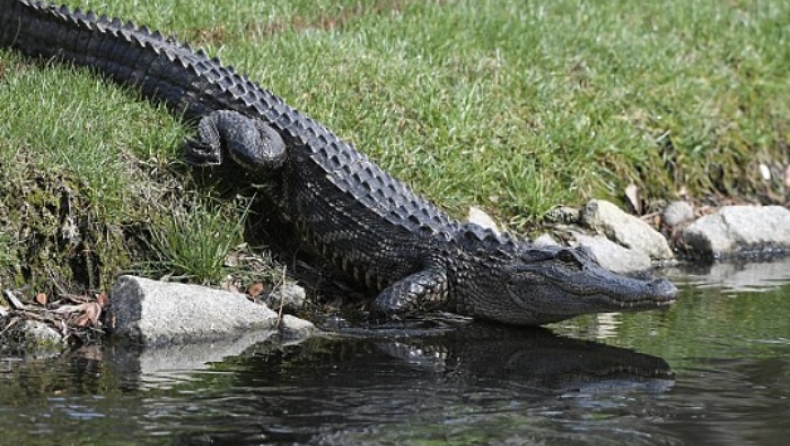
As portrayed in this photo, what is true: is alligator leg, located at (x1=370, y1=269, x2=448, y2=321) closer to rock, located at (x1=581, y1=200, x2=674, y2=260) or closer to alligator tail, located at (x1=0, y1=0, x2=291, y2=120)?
alligator tail, located at (x1=0, y1=0, x2=291, y2=120)

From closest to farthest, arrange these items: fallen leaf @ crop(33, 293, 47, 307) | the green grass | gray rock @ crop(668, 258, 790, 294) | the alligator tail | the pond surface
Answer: the pond surface, fallen leaf @ crop(33, 293, 47, 307), the green grass, the alligator tail, gray rock @ crop(668, 258, 790, 294)

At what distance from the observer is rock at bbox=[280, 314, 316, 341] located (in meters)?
6.91

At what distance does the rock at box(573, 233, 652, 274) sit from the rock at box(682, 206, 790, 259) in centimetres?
86

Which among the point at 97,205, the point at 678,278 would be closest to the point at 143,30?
the point at 97,205

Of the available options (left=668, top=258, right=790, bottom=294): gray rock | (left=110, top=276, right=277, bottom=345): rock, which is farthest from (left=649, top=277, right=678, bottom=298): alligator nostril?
(left=110, top=276, right=277, bottom=345): rock

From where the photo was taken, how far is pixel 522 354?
681 cm

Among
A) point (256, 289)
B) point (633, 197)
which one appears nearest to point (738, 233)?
point (633, 197)

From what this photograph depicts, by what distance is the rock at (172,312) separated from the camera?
6.55m

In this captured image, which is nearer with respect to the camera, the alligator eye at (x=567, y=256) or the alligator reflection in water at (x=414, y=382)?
the alligator reflection in water at (x=414, y=382)

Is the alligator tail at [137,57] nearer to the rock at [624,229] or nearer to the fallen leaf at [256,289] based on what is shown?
the fallen leaf at [256,289]

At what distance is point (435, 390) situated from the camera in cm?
581

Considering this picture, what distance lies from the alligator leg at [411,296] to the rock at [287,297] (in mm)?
388

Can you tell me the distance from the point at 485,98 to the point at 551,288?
2824 mm

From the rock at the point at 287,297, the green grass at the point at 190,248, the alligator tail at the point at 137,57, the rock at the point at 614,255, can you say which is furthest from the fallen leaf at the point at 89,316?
the rock at the point at 614,255
